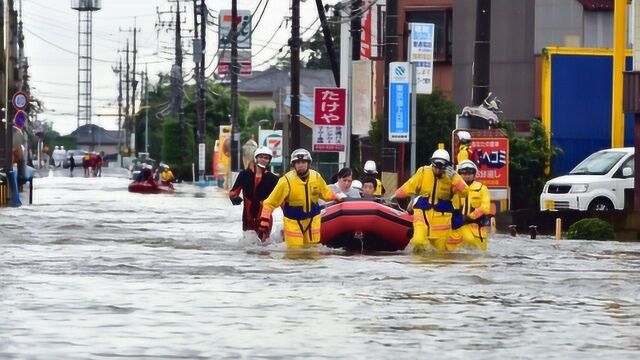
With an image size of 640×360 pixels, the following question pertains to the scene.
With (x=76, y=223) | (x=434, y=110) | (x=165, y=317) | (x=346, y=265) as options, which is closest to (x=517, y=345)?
(x=165, y=317)

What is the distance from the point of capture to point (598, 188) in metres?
35.3

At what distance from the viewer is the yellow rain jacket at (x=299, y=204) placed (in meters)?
23.4

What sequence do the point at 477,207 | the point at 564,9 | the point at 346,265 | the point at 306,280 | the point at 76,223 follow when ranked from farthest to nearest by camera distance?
the point at 564,9, the point at 76,223, the point at 477,207, the point at 346,265, the point at 306,280

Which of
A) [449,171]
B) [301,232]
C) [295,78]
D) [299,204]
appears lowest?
[301,232]

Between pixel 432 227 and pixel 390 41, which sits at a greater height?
pixel 390 41

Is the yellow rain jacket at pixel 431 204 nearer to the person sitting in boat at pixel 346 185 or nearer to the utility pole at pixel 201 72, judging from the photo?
the person sitting in boat at pixel 346 185

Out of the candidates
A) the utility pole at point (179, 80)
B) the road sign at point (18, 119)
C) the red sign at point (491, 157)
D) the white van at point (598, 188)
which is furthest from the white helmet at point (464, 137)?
the utility pole at point (179, 80)

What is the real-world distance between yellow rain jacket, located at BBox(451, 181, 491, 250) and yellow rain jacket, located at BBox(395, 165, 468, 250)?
188 millimetres

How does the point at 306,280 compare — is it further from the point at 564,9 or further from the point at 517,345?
the point at 564,9

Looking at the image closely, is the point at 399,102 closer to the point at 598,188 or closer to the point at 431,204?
the point at 598,188

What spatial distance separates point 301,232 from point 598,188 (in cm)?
1306

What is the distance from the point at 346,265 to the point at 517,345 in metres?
8.96

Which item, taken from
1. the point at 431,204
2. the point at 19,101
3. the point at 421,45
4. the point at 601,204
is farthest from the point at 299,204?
the point at 19,101

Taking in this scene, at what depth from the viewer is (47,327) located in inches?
510
